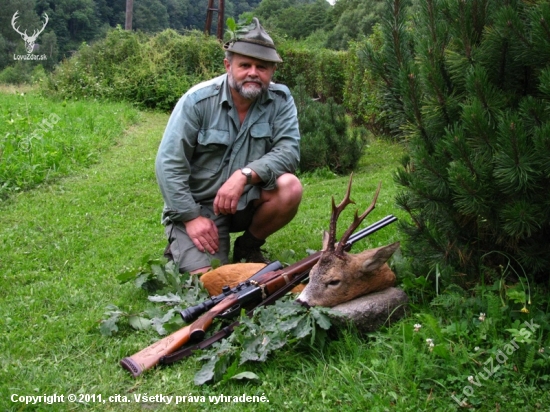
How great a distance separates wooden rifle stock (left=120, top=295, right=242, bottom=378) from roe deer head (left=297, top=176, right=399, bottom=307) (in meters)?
0.52

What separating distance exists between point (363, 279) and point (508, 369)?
3.16ft

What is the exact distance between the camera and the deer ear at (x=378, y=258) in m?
3.39

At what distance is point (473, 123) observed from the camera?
290cm

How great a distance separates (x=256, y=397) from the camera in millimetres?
2988

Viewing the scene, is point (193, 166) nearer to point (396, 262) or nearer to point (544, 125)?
point (396, 262)

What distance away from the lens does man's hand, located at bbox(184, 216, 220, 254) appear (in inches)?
178

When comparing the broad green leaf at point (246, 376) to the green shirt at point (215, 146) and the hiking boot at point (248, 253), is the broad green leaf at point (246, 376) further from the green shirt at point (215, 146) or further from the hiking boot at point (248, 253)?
the hiking boot at point (248, 253)

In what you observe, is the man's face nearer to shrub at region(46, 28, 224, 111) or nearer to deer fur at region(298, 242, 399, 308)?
deer fur at region(298, 242, 399, 308)

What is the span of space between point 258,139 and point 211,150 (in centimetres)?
38

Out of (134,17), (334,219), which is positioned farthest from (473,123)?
(134,17)


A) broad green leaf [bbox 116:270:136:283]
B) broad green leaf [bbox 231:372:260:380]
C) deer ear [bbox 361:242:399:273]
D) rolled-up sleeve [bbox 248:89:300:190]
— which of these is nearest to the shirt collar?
rolled-up sleeve [bbox 248:89:300:190]

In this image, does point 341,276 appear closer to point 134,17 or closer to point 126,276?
point 126,276

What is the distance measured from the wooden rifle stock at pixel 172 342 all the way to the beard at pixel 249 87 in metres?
1.66

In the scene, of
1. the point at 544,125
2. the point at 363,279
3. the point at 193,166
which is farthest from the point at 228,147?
the point at 544,125
